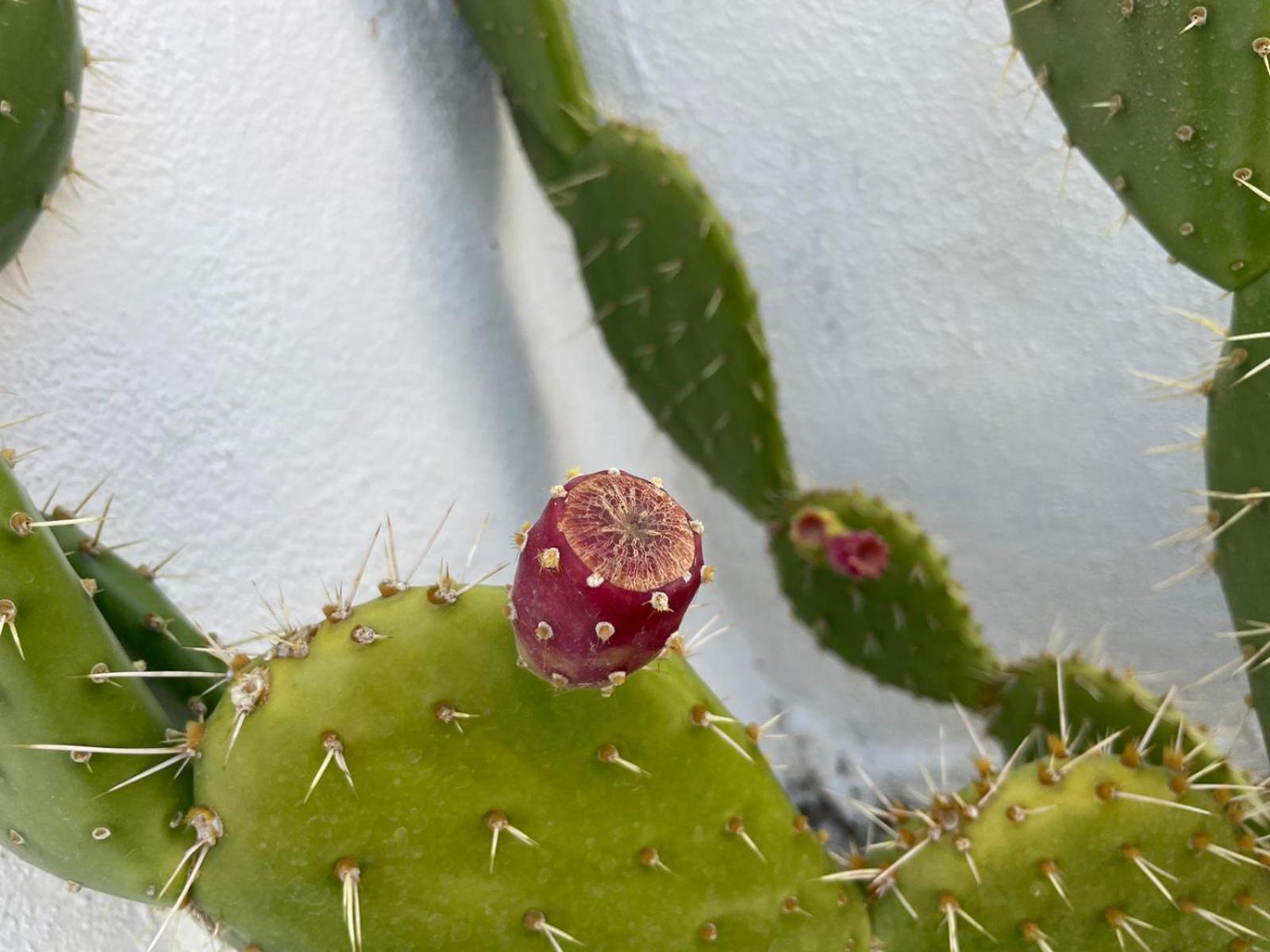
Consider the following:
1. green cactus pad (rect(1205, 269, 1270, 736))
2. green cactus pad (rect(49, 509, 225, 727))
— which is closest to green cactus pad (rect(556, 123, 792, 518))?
green cactus pad (rect(1205, 269, 1270, 736))

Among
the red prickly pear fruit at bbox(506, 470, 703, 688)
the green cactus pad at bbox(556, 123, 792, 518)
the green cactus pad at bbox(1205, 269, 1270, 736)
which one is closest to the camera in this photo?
the red prickly pear fruit at bbox(506, 470, 703, 688)

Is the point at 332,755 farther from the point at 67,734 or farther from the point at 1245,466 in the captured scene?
the point at 1245,466

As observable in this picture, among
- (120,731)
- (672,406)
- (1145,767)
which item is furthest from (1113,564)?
(120,731)

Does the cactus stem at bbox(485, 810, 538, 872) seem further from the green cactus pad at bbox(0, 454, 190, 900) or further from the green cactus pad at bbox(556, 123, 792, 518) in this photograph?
the green cactus pad at bbox(556, 123, 792, 518)

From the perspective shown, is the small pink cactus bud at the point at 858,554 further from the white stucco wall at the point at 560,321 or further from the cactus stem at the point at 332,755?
the cactus stem at the point at 332,755

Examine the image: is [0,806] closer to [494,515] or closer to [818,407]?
[494,515]

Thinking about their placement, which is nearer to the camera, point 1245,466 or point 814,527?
point 1245,466

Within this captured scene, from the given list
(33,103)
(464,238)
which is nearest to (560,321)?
(464,238)
